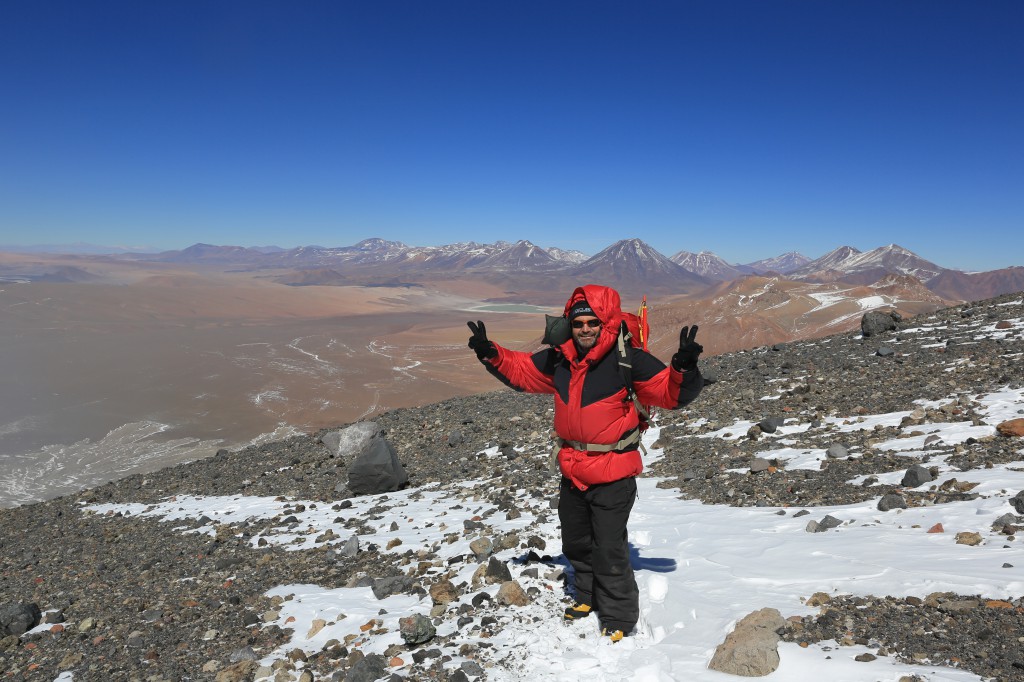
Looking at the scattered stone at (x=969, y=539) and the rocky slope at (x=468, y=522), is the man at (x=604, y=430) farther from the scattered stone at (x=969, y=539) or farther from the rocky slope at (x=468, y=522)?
the scattered stone at (x=969, y=539)

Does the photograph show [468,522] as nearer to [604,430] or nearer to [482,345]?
[482,345]

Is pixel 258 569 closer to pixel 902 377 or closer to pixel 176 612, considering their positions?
pixel 176 612

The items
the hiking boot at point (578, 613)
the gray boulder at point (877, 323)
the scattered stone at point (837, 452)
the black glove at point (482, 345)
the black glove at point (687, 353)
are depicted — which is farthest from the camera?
the gray boulder at point (877, 323)

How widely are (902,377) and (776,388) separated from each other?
221 cm

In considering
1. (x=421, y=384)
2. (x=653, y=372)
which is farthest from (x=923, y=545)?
(x=421, y=384)

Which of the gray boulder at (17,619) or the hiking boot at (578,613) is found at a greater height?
the hiking boot at (578,613)

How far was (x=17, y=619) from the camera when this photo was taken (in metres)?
5.67

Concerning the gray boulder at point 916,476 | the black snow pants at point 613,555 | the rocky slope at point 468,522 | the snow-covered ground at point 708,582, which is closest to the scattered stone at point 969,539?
the snow-covered ground at point 708,582

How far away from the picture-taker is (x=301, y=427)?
4372cm

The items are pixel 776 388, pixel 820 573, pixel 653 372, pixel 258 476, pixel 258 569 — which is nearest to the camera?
pixel 653 372

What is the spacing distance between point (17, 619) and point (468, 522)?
4.87 m

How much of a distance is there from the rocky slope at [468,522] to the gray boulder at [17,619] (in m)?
0.11

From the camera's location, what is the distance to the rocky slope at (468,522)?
3844 mm

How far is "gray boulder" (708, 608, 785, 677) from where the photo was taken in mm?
3248
